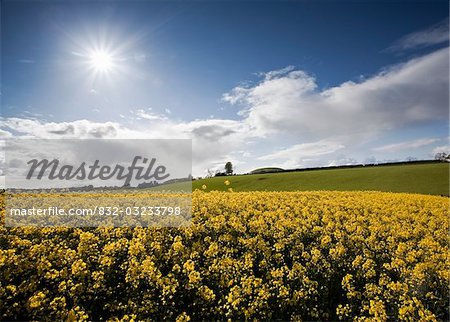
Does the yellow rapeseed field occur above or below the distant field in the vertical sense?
below

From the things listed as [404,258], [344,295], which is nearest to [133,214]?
[344,295]

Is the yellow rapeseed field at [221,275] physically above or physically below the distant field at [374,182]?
below

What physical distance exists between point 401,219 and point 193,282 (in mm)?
9240

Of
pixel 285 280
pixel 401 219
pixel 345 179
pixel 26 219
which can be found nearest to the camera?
pixel 285 280

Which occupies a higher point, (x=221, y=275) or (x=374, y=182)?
(x=374, y=182)

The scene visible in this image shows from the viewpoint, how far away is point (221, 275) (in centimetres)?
701

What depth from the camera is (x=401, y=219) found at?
11266 millimetres

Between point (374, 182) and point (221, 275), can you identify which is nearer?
point (221, 275)

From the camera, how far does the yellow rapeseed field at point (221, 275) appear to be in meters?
6.31

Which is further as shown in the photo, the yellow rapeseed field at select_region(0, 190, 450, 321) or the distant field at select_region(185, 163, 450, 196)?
the distant field at select_region(185, 163, 450, 196)

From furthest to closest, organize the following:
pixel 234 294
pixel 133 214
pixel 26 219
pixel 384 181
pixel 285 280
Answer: pixel 384 181 < pixel 133 214 < pixel 26 219 < pixel 285 280 < pixel 234 294

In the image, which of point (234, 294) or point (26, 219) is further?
point (26, 219)

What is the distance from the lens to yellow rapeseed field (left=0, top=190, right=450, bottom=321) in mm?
6312

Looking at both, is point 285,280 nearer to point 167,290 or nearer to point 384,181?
point 167,290
